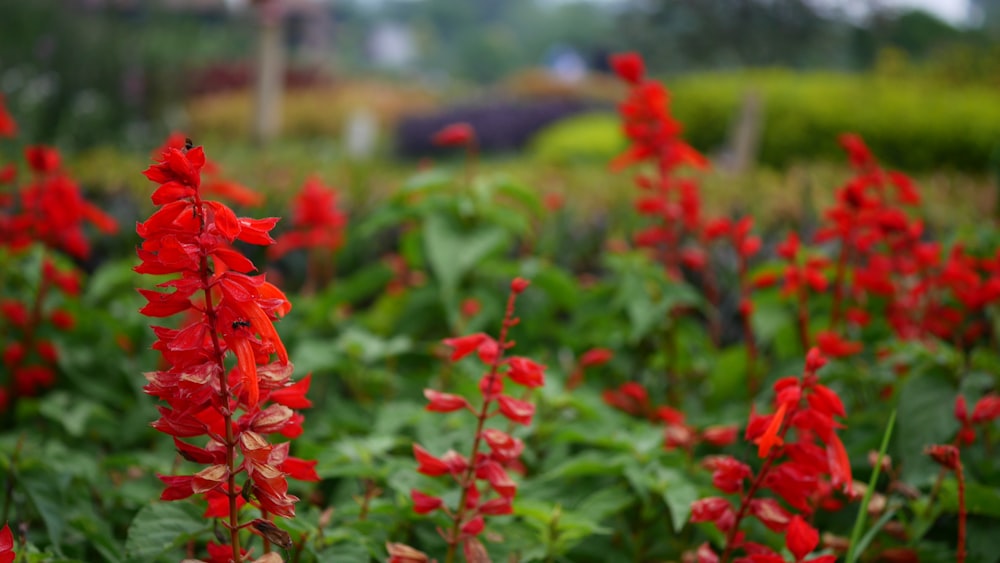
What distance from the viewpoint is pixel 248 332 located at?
0.90 m

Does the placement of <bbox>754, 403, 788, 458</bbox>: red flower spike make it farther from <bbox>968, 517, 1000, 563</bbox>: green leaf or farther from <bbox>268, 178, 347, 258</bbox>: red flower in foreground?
<bbox>268, 178, 347, 258</bbox>: red flower in foreground

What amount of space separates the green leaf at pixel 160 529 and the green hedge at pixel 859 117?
30.6 ft

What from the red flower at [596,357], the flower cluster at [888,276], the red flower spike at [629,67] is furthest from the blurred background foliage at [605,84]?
the red flower at [596,357]

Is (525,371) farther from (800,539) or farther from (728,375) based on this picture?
(728,375)

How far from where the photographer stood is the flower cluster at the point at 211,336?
2.83 feet

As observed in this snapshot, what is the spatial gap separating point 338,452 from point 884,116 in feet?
33.6

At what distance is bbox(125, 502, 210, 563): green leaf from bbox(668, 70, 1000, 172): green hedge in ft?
30.6

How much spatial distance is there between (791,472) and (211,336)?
729 millimetres

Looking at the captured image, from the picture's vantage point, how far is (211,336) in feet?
2.96

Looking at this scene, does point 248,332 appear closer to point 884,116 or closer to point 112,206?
point 112,206

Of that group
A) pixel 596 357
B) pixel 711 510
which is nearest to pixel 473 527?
pixel 711 510

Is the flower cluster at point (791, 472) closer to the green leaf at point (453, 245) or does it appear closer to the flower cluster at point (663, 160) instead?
the flower cluster at point (663, 160)

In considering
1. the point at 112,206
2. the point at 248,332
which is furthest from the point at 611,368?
the point at 112,206

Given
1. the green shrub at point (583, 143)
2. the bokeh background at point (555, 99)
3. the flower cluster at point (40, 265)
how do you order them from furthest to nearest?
the green shrub at point (583, 143) → the bokeh background at point (555, 99) → the flower cluster at point (40, 265)
